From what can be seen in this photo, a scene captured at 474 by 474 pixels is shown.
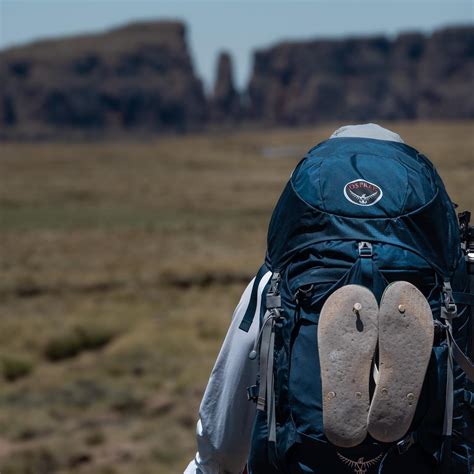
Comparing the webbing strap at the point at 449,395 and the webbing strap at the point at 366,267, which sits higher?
the webbing strap at the point at 366,267

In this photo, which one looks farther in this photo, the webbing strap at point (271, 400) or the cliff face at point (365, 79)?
the cliff face at point (365, 79)

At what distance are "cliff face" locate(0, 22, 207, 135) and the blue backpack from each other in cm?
15951

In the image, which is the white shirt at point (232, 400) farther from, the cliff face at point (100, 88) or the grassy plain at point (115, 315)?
the cliff face at point (100, 88)

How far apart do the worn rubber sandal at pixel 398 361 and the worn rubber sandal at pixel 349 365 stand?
0.08ft

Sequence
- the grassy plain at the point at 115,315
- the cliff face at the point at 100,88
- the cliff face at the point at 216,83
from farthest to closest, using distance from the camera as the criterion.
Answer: the cliff face at the point at 216,83 < the cliff face at the point at 100,88 < the grassy plain at the point at 115,315

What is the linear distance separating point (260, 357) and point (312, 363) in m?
0.13

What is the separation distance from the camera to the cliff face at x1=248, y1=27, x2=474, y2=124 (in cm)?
17112

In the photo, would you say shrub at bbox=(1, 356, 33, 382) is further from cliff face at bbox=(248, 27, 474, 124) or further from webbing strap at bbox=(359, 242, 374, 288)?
cliff face at bbox=(248, 27, 474, 124)

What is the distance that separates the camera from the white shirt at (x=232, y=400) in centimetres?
232

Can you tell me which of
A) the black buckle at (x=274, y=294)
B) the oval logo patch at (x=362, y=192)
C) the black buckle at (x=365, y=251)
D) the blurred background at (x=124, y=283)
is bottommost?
the blurred background at (x=124, y=283)

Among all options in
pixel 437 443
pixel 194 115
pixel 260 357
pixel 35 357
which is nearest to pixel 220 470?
pixel 260 357

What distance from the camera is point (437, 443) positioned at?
7.03 feet

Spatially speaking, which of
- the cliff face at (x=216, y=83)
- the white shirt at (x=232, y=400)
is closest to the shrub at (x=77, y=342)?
the white shirt at (x=232, y=400)

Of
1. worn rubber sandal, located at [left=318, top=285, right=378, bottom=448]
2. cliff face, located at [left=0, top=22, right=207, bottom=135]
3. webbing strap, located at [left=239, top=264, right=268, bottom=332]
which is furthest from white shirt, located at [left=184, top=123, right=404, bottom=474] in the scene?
cliff face, located at [left=0, top=22, right=207, bottom=135]
